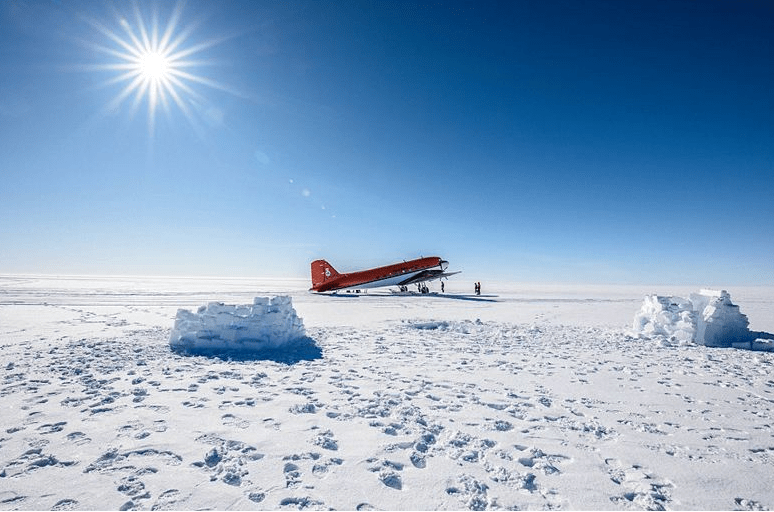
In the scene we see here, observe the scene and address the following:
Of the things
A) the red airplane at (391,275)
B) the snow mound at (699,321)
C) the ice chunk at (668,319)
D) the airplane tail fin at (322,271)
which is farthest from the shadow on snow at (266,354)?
the airplane tail fin at (322,271)

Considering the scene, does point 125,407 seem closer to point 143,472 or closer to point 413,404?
point 143,472

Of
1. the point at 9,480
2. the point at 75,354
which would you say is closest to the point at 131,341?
the point at 75,354

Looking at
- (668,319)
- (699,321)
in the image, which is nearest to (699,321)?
(699,321)

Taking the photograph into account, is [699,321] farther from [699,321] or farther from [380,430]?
[380,430]

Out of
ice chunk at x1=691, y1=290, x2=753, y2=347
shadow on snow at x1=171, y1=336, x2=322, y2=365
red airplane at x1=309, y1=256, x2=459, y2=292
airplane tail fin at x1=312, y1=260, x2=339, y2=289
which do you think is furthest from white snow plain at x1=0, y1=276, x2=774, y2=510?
airplane tail fin at x1=312, y1=260, x2=339, y2=289

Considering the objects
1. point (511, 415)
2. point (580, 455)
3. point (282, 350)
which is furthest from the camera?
point (282, 350)

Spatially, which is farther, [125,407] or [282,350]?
[282,350]

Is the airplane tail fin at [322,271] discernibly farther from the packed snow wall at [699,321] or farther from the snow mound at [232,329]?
the packed snow wall at [699,321]
